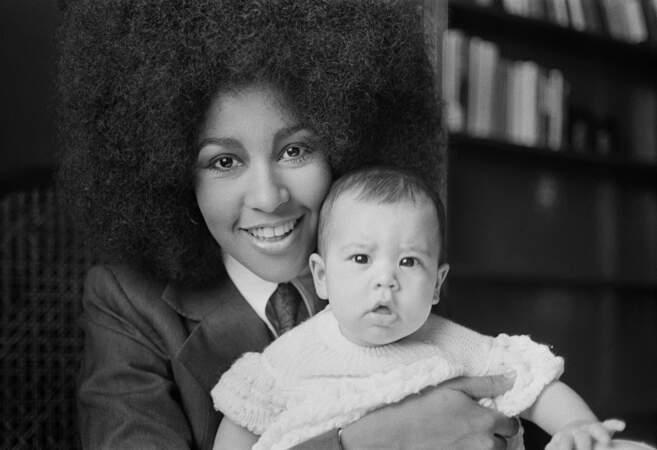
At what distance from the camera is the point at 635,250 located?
3.94 metres

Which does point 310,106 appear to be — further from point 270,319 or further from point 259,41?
point 270,319

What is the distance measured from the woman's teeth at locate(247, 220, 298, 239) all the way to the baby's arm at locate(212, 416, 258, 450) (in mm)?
297

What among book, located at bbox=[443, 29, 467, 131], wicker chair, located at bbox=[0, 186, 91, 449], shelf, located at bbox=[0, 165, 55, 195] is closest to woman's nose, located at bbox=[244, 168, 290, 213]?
wicker chair, located at bbox=[0, 186, 91, 449]

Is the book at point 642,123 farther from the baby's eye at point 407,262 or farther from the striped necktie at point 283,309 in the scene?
the baby's eye at point 407,262

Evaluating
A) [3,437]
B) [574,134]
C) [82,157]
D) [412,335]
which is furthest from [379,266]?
[574,134]

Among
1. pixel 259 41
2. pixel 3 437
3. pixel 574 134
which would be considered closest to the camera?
pixel 259 41

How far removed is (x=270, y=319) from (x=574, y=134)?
91.8 inches

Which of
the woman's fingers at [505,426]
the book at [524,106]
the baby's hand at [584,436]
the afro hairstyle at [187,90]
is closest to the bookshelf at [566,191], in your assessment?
the book at [524,106]

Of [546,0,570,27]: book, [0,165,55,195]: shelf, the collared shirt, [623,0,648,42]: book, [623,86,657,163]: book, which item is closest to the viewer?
the collared shirt

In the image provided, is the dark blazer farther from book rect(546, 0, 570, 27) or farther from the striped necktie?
book rect(546, 0, 570, 27)

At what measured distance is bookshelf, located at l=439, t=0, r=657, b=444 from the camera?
3.28 metres

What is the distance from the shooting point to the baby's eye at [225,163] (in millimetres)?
1390

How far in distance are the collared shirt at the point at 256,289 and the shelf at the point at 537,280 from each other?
65.6 inches

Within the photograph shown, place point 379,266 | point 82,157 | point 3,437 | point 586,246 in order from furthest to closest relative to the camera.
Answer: point 586,246
point 3,437
point 82,157
point 379,266
